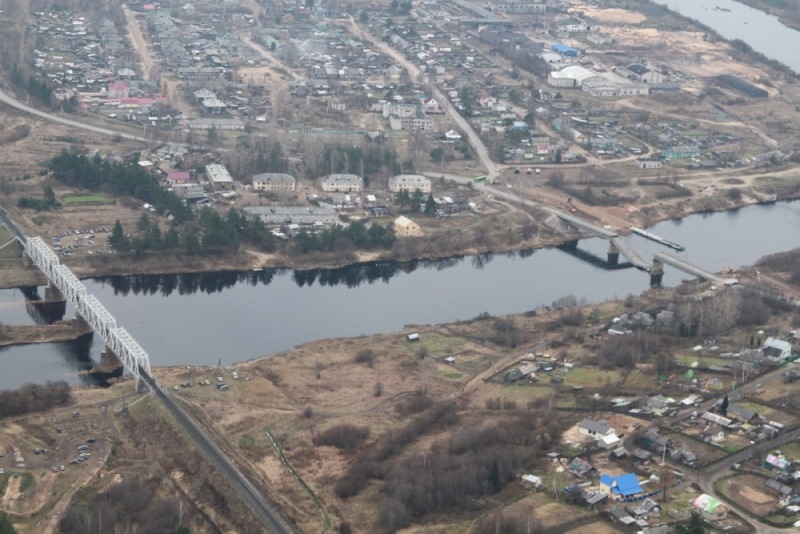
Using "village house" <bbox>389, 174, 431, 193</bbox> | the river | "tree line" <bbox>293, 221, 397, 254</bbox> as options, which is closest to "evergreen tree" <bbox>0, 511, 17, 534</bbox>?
"tree line" <bbox>293, 221, 397, 254</bbox>

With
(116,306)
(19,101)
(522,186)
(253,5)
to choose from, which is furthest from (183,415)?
(253,5)

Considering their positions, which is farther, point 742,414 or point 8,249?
point 8,249

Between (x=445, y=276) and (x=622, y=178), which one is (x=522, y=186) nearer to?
(x=622, y=178)

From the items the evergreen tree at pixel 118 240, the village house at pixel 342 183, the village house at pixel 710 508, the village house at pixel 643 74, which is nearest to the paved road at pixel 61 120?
the village house at pixel 342 183

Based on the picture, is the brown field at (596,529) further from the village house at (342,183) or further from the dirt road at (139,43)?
the dirt road at (139,43)

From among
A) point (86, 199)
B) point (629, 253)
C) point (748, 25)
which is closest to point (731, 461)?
point (629, 253)

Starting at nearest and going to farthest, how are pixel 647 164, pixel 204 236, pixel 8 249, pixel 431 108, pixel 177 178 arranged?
pixel 8 249 < pixel 204 236 < pixel 177 178 < pixel 647 164 < pixel 431 108

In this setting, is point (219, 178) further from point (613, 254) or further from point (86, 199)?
point (613, 254)
